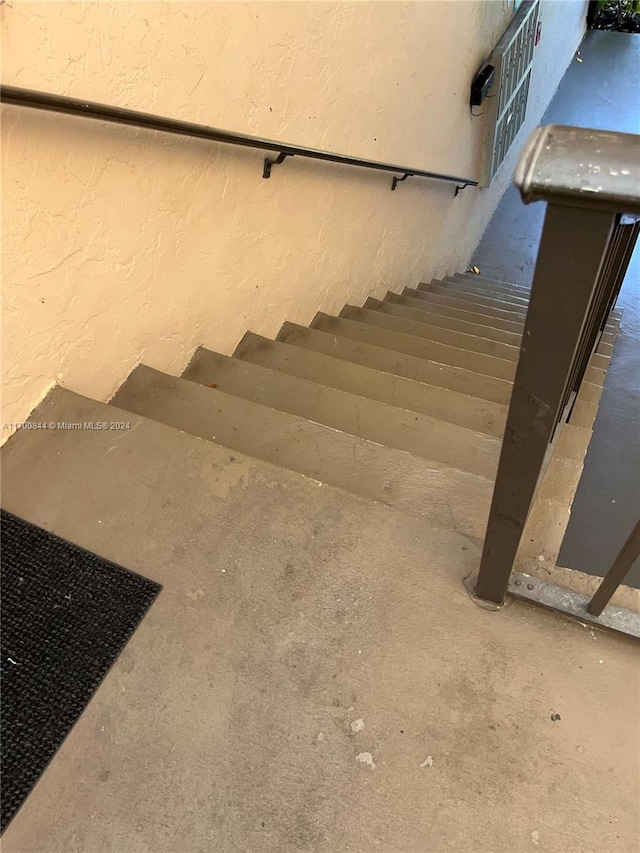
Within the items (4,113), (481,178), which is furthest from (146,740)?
(481,178)

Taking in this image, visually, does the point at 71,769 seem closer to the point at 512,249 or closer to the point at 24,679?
the point at 24,679

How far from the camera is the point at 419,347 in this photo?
246 centimetres

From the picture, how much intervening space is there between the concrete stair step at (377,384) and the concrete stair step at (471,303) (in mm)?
1367

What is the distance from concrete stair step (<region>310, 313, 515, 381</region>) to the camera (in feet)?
7.80

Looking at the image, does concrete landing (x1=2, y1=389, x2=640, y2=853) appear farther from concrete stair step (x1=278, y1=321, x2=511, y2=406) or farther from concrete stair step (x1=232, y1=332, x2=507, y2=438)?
concrete stair step (x1=278, y1=321, x2=511, y2=406)

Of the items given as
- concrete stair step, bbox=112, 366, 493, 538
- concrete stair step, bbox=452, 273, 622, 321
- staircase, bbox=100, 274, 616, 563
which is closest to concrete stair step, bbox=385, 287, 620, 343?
staircase, bbox=100, 274, 616, 563

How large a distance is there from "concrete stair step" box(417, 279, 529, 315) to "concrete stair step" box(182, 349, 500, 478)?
82.1 inches

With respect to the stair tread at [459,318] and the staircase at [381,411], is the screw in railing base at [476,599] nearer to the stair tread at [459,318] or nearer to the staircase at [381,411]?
the staircase at [381,411]

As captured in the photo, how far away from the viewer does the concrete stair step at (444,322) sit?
9.26 ft

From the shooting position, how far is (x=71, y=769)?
0.97m

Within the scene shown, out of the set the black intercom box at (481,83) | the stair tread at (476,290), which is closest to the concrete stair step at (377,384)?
the stair tread at (476,290)

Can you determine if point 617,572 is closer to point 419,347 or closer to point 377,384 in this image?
point 377,384

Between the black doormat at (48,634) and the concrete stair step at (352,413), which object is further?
the concrete stair step at (352,413)

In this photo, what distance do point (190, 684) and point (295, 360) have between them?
129cm
